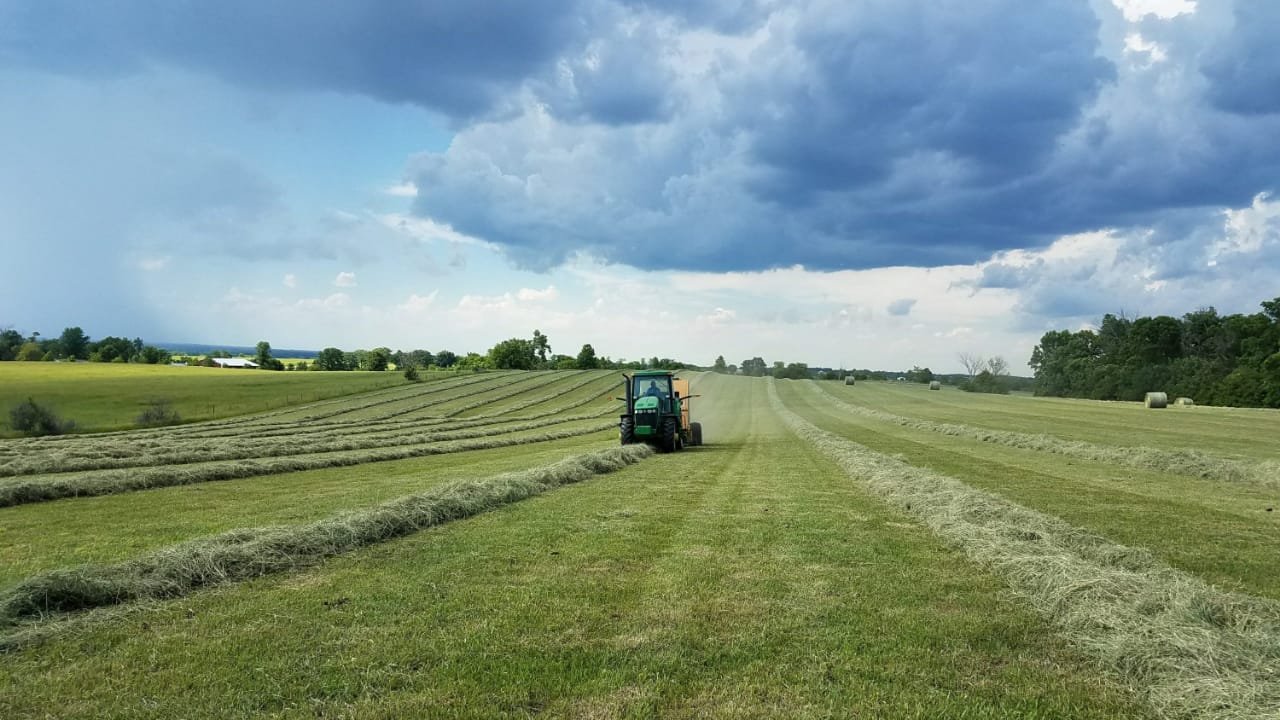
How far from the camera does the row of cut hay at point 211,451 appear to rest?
18266 millimetres

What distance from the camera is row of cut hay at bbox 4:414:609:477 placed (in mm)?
18266

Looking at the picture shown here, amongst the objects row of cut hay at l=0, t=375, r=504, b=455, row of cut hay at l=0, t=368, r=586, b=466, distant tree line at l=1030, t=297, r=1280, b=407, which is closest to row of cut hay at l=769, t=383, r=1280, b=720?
row of cut hay at l=0, t=368, r=586, b=466

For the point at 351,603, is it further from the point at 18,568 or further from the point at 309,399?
the point at 309,399

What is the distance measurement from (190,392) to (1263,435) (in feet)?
217

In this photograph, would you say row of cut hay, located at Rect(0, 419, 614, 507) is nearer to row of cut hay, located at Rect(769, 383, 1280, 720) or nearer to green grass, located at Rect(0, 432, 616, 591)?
green grass, located at Rect(0, 432, 616, 591)

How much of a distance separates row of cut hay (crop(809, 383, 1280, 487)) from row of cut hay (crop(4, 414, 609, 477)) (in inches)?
832

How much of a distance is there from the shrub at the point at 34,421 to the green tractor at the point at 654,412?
3060 cm

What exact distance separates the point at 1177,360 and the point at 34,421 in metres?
95.2

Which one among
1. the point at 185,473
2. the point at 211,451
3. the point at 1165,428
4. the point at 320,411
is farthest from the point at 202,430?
the point at 1165,428

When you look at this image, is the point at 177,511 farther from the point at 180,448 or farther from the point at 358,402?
the point at 358,402

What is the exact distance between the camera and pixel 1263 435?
24672 mm

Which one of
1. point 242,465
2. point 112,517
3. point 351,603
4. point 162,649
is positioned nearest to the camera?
point 162,649

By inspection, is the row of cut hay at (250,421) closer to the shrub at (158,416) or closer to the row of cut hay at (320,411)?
the row of cut hay at (320,411)

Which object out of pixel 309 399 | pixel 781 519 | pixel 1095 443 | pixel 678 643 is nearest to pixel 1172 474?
pixel 1095 443
